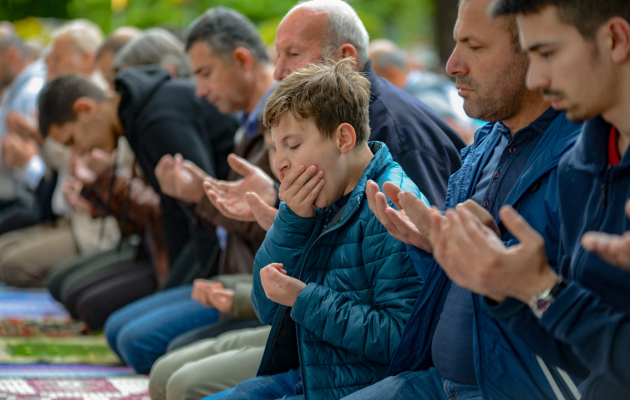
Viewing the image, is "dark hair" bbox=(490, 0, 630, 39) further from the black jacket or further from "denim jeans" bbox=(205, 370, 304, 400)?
the black jacket

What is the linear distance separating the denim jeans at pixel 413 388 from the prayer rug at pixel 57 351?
2.56 meters

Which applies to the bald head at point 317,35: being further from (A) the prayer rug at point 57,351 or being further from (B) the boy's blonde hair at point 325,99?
(A) the prayer rug at point 57,351

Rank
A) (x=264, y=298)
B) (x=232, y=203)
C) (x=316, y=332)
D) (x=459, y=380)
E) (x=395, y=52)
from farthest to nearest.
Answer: (x=395, y=52) < (x=232, y=203) < (x=264, y=298) < (x=316, y=332) < (x=459, y=380)

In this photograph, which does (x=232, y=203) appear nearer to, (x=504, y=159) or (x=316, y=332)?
(x=316, y=332)

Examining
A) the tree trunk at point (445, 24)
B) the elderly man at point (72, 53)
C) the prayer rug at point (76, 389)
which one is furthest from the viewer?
the tree trunk at point (445, 24)

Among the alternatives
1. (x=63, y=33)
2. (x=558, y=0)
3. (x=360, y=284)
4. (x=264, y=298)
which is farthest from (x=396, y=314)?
(x=63, y=33)

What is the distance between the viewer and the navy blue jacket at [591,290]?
1358mm

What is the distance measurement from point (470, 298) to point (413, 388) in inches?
11.7

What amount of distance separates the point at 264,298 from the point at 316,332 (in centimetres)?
33

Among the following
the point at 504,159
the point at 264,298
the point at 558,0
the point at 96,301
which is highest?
the point at 558,0

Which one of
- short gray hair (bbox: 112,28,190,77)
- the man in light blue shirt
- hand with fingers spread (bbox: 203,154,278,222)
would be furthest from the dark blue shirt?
the man in light blue shirt

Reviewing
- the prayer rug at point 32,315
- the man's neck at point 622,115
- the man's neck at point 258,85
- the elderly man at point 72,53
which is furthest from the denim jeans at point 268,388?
the elderly man at point 72,53

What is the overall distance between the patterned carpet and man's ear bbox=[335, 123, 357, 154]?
5.75 ft

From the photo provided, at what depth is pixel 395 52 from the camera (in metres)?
7.37
